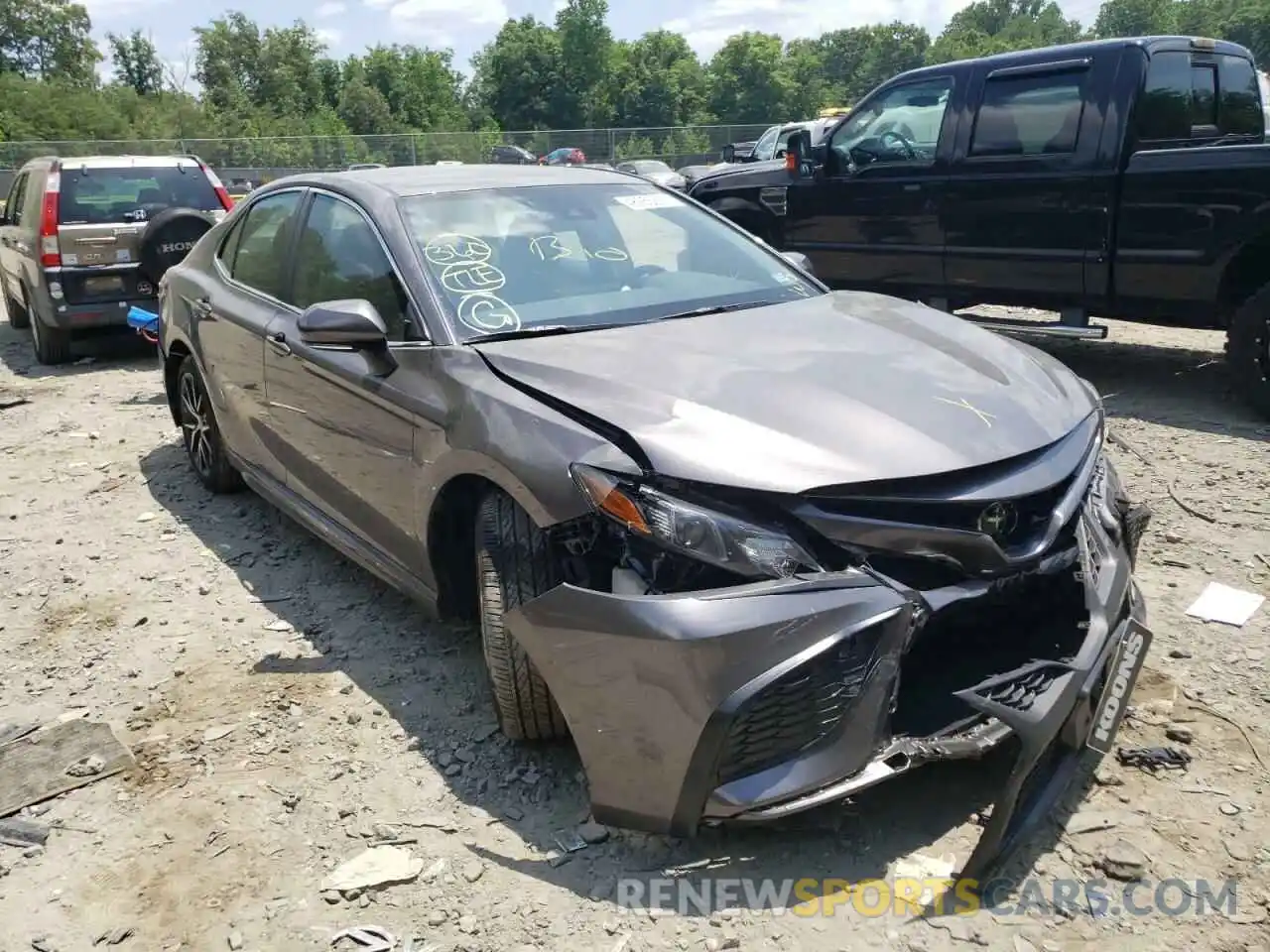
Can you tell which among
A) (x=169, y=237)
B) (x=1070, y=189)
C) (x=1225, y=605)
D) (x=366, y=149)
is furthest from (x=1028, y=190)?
(x=366, y=149)

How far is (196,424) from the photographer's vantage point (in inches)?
221

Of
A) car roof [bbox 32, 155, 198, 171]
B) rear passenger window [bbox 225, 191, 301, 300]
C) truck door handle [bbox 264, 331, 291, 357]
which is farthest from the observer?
car roof [bbox 32, 155, 198, 171]

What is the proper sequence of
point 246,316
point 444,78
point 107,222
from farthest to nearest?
point 444,78
point 107,222
point 246,316

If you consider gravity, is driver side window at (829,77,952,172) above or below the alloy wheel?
above

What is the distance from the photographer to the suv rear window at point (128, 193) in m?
8.97

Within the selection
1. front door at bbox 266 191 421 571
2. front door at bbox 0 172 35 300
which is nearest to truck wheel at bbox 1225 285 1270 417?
front door at bbox 266 191 421 571

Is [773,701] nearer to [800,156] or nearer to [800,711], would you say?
[800,711]

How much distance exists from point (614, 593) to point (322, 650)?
1.79 m

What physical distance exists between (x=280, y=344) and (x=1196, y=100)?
566cm

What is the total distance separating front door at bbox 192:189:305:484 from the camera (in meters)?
4.47

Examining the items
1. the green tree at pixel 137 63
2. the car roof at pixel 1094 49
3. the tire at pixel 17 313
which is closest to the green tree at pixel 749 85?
the green tree at pixel 137 63

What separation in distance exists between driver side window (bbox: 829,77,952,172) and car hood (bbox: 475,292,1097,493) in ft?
14.1

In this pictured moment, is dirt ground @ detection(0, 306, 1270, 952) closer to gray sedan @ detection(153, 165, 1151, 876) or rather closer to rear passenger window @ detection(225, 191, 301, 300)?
gray sedan @ detection(153, 165, 1151, 876)

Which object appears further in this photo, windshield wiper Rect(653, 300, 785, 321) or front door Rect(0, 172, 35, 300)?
front door Rect(0, 172, 35, 300)
